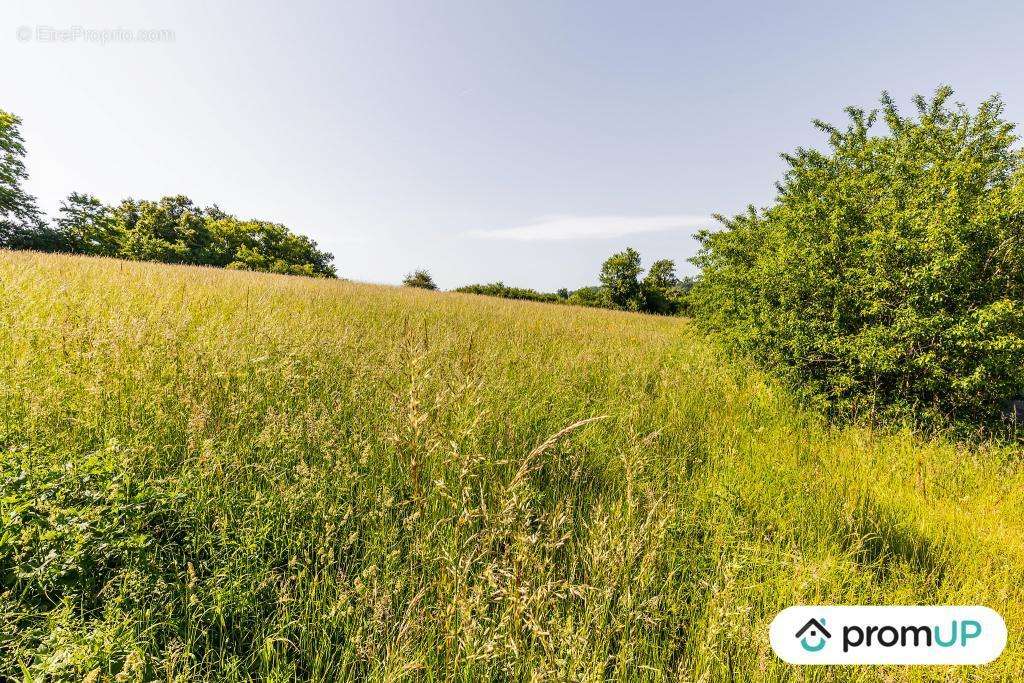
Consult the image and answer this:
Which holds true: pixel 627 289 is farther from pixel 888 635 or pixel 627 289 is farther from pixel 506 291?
pixel 888 635

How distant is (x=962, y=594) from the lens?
2074 mm

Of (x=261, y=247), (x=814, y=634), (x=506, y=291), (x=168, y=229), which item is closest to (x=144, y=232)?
(x=168, y=229)

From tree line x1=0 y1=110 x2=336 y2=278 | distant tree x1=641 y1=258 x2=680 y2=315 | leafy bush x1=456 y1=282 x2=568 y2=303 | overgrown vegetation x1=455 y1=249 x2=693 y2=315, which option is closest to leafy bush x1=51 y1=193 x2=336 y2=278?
tree line x1=0 y1=110 x2=336 y2=278

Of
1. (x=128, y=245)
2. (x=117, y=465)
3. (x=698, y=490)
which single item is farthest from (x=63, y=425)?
(x=128, y=245)

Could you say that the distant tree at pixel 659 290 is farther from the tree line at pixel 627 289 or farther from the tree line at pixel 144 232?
the tree line at pixel 144 232

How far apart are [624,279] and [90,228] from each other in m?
49.1

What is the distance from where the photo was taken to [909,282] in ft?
13.4

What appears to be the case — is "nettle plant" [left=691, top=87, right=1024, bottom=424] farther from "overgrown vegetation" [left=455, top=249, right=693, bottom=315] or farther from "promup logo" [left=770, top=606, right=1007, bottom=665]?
"overgrown vegetation" [left=455, top=249, right=693, bottom=315]

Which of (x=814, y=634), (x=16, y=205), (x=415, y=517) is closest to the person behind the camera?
(x=814, y=634)

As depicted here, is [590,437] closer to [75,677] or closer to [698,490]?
[698,490]

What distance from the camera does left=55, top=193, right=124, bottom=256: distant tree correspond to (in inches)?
1264

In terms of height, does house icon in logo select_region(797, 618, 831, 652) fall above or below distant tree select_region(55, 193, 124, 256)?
below

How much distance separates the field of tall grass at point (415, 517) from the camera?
4.74ft

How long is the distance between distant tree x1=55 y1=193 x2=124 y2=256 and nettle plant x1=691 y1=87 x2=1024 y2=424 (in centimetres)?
4738
